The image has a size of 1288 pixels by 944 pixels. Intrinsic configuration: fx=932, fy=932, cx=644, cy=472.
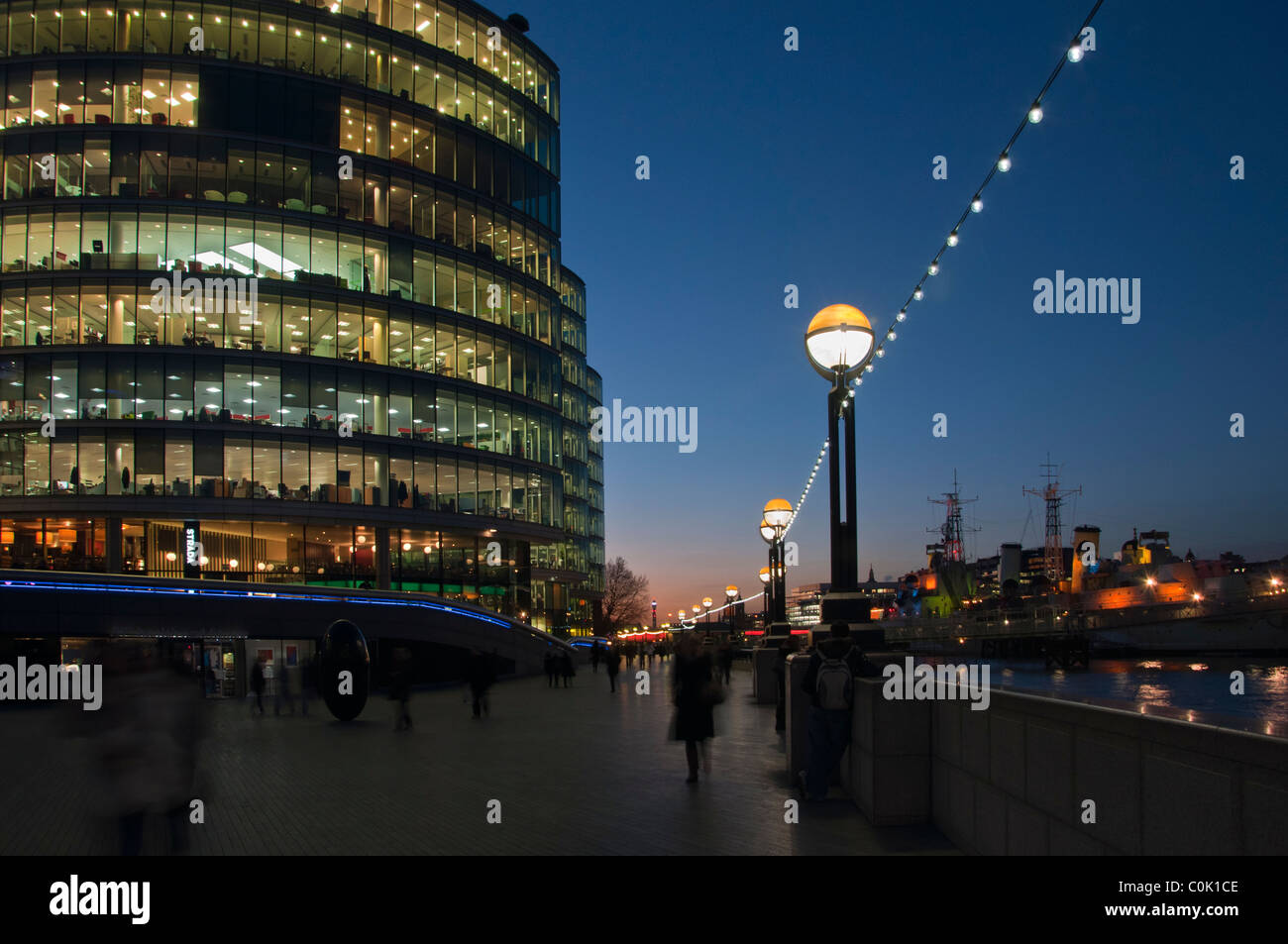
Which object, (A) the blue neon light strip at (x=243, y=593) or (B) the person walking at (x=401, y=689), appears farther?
(A) the blue neon light strip at (x=243, y=593)

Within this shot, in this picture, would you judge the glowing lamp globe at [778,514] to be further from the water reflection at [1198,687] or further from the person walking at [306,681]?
the person walking at [306,681]

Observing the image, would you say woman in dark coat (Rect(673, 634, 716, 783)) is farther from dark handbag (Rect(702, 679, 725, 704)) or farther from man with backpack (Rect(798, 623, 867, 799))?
man with backpack (Rect(798, 623, 867, 799))

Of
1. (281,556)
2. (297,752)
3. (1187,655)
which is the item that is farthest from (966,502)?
(297,752)

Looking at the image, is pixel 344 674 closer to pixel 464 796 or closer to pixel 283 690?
pixel 283 690

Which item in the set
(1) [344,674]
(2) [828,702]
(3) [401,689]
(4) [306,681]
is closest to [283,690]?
(4) [306,681]

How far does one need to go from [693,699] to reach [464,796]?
2809 mm

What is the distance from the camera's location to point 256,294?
4159cm

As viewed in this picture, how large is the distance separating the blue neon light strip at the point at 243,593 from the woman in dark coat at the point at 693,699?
79.6ft

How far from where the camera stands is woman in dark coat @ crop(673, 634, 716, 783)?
10.9m

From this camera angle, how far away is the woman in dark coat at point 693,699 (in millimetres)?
10945

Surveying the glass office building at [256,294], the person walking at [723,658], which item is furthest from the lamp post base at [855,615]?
the glass office building at [256,294]

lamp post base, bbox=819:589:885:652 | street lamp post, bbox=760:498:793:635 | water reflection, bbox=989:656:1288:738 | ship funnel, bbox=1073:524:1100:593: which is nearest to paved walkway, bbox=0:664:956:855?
lamp post base, bbox=819:589:885:652
